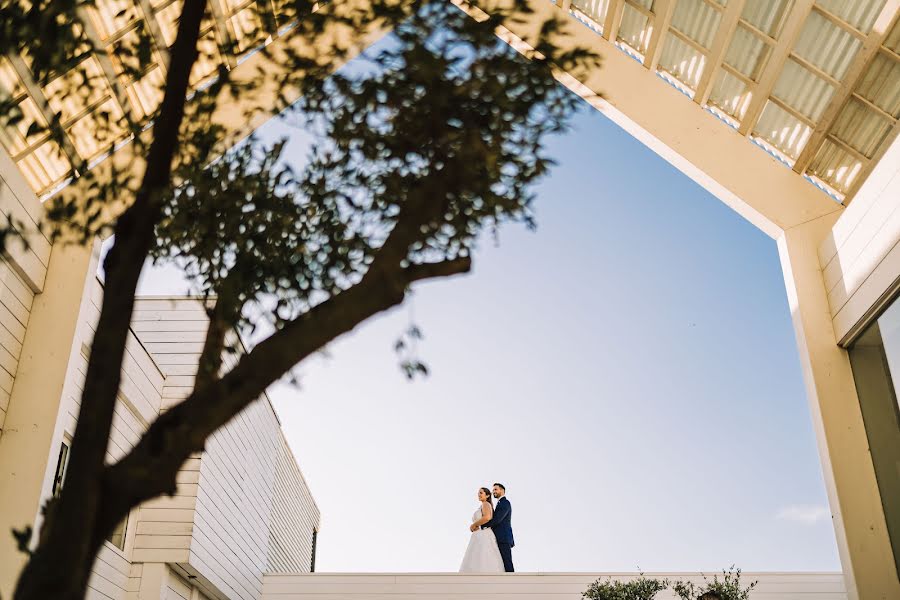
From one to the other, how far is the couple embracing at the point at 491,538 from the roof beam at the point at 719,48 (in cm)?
737

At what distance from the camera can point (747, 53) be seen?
10.6 meters

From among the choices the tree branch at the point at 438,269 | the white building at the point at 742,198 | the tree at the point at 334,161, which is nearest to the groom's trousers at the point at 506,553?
the white building at the point at 742,198

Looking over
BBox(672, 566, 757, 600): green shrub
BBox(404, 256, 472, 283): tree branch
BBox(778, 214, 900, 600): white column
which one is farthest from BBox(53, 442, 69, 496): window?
BBox(778, 214, 900, 600): white column

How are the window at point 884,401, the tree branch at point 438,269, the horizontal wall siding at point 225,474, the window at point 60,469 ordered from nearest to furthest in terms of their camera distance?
the tree branch at point 438,269 → the window at point 884,401 → the window at point 60,469 → the horizontal wall siding at point 225,474

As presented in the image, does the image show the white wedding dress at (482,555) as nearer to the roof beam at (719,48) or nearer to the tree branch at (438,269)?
the roof beam at (719,48)

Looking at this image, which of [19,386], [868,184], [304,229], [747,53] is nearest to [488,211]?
[304,229]

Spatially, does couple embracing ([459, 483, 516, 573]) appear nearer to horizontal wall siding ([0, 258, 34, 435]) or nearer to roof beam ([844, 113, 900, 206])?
roof beam ([844, 113, 900, 206])

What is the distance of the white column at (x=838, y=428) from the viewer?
877 centimetres

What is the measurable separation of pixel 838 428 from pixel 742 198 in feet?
10.2

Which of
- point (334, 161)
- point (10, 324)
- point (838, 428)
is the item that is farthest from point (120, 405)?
point (838, 428)

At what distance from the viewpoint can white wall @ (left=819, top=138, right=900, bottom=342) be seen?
812 centimetres

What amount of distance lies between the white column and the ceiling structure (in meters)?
1.05

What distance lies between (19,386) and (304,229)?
589 cm

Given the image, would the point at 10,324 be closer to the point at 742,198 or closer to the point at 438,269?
the point at 438,269
